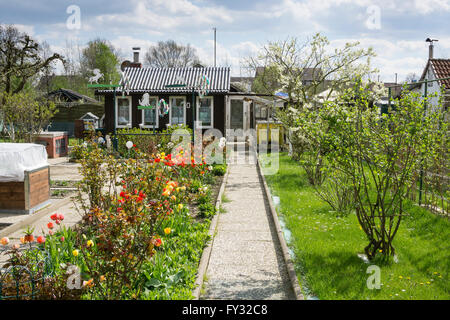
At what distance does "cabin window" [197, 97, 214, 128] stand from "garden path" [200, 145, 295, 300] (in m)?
11.3

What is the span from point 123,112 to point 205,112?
404cm

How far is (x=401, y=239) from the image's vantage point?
629 cm

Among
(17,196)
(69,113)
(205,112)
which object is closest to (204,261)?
(17,196)

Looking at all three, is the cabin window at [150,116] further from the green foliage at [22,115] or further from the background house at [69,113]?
the background house at [69,113]

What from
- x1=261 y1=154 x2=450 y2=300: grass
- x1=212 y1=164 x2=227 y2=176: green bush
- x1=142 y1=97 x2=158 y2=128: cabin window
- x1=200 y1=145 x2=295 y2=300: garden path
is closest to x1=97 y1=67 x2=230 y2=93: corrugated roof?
x1=142 y1=97 x2=158 y2=128: cabin window

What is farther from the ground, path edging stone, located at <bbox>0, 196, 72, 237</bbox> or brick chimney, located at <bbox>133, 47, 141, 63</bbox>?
brick chimney, located at <bbox>133, 47, 141, 63</bbox>

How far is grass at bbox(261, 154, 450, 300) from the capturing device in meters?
4.55

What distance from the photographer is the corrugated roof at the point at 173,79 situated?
810 inches

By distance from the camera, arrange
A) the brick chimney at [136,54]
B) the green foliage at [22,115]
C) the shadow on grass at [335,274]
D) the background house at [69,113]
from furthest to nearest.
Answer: the background house at [69,113]
the brick chimney at [136,54]
the green foliage at [22,115]
the shadow on grass at [335,274]

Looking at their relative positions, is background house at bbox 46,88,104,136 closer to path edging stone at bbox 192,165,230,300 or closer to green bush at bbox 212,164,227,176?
green bush at bbox 212,164,227,176

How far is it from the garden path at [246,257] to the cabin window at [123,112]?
12.5 m

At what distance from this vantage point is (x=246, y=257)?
5.92 m

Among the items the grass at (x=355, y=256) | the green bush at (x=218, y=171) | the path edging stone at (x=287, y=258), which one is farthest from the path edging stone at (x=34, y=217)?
the green bush at (x=218, y=171)
